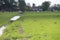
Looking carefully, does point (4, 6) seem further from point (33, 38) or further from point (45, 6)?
point (33, 38)

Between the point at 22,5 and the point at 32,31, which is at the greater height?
the point at 32,31

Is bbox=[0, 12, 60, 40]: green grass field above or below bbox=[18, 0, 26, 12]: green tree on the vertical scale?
above

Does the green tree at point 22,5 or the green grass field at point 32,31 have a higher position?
the green grass field at point 32,31

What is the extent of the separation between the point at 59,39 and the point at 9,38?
3.00 metres

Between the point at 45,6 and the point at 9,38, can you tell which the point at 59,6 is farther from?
the point at 9,38

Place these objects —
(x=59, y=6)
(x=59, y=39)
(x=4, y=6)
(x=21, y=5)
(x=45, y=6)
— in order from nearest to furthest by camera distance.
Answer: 1. (x=59, y=39)
2. (x=4, y=6)
3. (x=21, y=5)
4. (x=45, y=6)
5. (x=59, y=6)

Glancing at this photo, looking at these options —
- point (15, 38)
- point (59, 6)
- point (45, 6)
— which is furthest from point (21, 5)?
point (15, 38)

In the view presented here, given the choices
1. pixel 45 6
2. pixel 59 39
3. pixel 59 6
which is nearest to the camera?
pixel 59 39

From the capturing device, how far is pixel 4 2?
6894 cm

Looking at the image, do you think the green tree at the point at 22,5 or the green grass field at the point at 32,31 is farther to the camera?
the green tree at the point at 22,5

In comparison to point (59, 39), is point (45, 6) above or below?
below

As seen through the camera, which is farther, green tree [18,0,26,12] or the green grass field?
green tree [18,0,26,12]

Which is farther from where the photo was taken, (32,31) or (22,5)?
(22,5)

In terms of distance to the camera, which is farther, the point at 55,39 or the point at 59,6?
the point at 59,6
